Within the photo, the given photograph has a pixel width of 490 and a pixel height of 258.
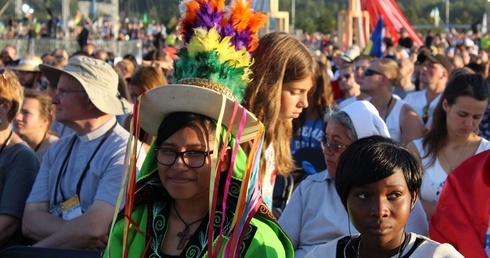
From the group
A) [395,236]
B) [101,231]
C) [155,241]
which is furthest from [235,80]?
[101,231]

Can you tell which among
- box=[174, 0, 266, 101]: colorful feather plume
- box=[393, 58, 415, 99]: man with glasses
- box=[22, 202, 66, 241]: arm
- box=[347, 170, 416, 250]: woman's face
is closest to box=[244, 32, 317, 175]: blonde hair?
box=[174, 0, 266, 101]: colorful feather plume

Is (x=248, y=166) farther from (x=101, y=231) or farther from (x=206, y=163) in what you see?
(x=101, y=231)

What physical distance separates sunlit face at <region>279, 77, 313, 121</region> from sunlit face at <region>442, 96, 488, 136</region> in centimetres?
138

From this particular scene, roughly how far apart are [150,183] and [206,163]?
35cm

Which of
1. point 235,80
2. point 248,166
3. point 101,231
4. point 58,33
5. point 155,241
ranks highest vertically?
point 235,80

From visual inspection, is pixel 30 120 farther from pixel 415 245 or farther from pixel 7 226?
pixel 415 245

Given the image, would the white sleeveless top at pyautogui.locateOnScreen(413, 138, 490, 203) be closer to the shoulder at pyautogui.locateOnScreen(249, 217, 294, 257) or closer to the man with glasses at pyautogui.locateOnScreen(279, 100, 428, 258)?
the man with glasses at pyautogui.locateOnScreen(279, 100, 428, 258)

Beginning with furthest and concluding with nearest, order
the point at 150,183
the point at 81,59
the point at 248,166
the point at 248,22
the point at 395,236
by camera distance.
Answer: the point at 81,59 → the point at 248,22 → the point at 150,183 → the point at 248,166 → the point at 395,236

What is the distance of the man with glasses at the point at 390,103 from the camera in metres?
7.60

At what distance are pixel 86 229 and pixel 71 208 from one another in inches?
10.3

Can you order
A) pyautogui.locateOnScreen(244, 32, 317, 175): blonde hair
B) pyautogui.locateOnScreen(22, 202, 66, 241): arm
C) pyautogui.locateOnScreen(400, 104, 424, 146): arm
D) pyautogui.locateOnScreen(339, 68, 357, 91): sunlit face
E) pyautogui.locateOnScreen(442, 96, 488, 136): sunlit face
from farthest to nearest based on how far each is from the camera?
pyautogui.locateOnScreen(339, 68, 357, 91): sunlit face → pyautogui.locateOnScreen(400, 104, 424, 146): arm → pyautogui.locateOnScreen(442, 96, 488, 136): sunlit face → pyautogui.locateOnScreen(22, 202, 66, 241): arm → pyautogui.locateOnScreen(244, 32, 317, 175): blonde hair

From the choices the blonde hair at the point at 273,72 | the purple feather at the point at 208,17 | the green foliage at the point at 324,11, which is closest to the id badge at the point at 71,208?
the blonde hair at the point at 273,72

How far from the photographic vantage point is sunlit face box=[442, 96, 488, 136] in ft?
18.2

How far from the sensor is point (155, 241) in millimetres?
3484
